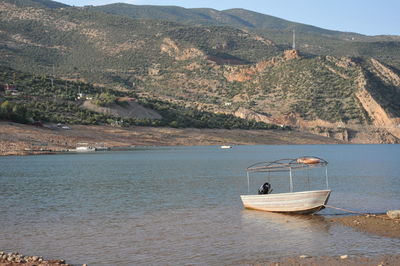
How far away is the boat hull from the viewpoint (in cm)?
2283

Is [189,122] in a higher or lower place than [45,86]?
lower

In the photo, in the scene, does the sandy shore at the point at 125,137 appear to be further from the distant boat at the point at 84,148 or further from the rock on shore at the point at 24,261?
the rock on shore at the point at 24,261

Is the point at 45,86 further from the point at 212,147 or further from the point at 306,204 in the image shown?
the point at 306,204

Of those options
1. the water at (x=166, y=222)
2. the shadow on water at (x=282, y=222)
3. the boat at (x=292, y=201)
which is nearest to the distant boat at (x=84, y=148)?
the water at (x=166, y=222)

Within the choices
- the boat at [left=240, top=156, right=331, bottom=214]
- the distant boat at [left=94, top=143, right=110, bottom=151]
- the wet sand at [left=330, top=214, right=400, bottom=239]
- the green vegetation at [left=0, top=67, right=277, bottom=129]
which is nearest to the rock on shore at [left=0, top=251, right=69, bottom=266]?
the wet sand at [left=330, top=214, right=400, bottom=239]

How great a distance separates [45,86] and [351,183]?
80.9 m

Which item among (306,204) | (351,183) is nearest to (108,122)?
(351,183)

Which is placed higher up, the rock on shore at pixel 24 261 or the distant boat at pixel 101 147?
the rock on shore at pixel 24 261

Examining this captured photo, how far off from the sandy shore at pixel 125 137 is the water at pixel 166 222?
3160 cm

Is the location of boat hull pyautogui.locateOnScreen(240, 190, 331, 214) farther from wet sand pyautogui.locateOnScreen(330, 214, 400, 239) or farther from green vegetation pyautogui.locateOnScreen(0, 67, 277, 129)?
green vegetation pyautogui.locateOnScreen(0, 67, 277, 129)

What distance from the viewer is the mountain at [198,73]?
11938 centimetres

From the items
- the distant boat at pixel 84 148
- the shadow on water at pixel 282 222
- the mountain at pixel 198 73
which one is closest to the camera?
the shadow on water at pixel 282 222

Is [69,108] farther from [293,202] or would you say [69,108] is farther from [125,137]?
[293,202]

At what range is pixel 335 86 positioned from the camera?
132 m
